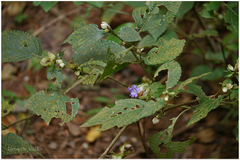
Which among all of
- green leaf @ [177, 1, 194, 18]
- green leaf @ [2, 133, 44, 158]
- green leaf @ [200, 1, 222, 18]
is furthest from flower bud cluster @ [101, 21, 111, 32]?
green leaf @ [177, 1, 194, 18]

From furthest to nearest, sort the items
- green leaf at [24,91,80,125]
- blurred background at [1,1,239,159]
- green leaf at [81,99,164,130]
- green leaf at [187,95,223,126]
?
1. blurred background at [1,1,239,159]
2. green leaf at [24,91,80,125]
3. green leaf at [187,95,223,126]
4. green leaf at [81,99,164,130]

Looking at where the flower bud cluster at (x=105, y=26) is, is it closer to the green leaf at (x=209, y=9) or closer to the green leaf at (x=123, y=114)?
the green leaf at (x=123, y=114)

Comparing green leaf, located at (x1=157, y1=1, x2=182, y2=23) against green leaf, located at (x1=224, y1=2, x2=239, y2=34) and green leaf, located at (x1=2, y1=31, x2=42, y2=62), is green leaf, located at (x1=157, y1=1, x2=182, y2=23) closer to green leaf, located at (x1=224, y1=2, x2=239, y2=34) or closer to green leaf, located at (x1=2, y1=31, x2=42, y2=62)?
green leaf, located at (x1=224, y1=2, x2=239, y2=34)

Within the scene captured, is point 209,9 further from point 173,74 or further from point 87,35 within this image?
point 87,35

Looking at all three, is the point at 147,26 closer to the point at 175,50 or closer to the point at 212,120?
the point at 175,50

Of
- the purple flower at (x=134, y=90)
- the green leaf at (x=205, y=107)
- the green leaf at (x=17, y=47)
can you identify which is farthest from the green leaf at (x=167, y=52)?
the green leaf at (x=17, y=47)

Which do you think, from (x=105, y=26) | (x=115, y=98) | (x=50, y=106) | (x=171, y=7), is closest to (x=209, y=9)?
(x=171, y=7)

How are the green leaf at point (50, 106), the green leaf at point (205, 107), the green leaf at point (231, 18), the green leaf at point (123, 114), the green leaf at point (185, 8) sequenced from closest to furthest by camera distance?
the green leaf at point (123, 114)
the green leaf at point (205, 107)
the green leaf at point (50, 106)
the green leaf at point (231, 18)
the green leaf at point (185, 8)
